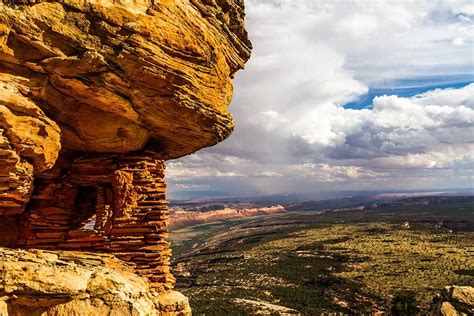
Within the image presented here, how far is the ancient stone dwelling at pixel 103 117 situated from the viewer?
1419cm

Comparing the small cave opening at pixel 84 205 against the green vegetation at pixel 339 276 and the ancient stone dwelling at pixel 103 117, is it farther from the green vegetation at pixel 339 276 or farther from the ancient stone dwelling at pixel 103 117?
the green vegetation at pixel 339 276

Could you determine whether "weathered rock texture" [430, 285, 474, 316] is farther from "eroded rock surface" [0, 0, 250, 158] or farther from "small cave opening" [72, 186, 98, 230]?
"small cave opening" [72, 186, 98, 230]

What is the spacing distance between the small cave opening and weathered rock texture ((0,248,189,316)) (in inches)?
208

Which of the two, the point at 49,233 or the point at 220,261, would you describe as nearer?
→ the point at 49,233

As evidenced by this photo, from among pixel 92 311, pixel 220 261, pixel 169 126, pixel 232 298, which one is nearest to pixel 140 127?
pixel 169 126

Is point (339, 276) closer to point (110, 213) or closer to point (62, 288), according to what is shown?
point (110, 213)

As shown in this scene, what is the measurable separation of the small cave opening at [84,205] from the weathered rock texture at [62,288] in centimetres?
529

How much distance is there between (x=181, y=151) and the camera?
22.9 m

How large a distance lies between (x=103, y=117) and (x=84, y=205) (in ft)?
20.5

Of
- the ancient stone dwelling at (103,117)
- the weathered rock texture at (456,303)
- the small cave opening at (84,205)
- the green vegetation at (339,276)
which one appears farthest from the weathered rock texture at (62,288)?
the green vegetation at (339,276)

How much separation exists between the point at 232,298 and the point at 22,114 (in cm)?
6865

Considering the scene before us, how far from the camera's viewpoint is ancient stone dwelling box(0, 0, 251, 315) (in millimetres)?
14188

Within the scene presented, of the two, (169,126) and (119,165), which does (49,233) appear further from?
(169,126)

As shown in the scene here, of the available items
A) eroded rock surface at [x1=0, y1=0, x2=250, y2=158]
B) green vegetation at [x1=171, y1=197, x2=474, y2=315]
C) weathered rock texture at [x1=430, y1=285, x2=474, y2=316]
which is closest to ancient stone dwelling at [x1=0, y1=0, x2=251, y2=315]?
eroded rock surface at [x1=0, y1=0, x2=250, y2=158]
